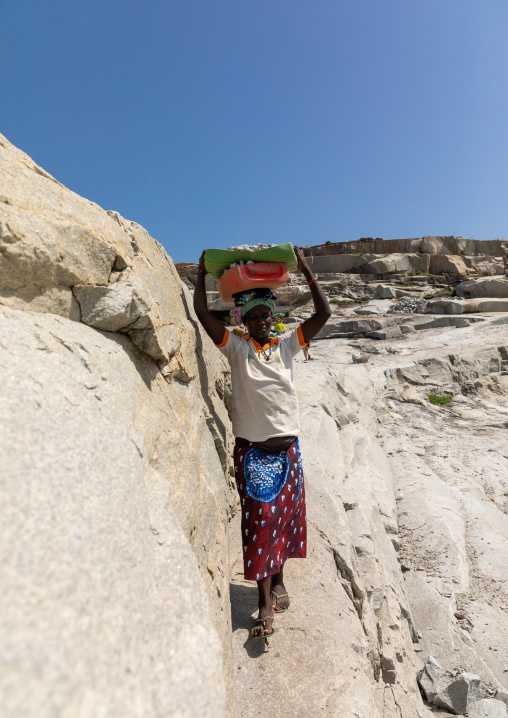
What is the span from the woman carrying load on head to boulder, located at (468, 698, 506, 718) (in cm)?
116

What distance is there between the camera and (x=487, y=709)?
2295 mm

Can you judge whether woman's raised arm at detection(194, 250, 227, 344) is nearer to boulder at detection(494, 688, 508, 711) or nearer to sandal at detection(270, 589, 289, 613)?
sandal at detection(270, 589, 289, 613)

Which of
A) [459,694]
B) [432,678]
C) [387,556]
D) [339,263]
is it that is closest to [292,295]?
[339,263]

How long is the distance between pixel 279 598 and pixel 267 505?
0.44 meters

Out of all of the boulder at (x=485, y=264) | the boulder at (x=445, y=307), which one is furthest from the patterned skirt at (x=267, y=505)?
the boulder at (x=485, y=264)

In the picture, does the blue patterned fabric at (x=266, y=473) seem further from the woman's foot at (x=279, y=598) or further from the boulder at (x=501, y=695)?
the boulder at (x=501, y=695)

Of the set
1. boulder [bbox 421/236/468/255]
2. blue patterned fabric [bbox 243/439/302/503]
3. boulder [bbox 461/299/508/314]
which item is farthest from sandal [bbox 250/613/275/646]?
boulder [bbox 421/236/468/255]

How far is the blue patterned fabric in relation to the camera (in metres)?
2.11

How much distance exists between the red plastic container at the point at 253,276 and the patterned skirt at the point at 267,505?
2.50 feet

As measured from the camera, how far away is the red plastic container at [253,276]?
225 centimetres

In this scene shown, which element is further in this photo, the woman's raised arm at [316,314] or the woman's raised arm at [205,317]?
the woman's raised arm at [316,314]

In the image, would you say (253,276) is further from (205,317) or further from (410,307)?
(410,307)

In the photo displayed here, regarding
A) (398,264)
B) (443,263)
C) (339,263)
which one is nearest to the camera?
(398,264)

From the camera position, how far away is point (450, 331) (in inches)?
359
